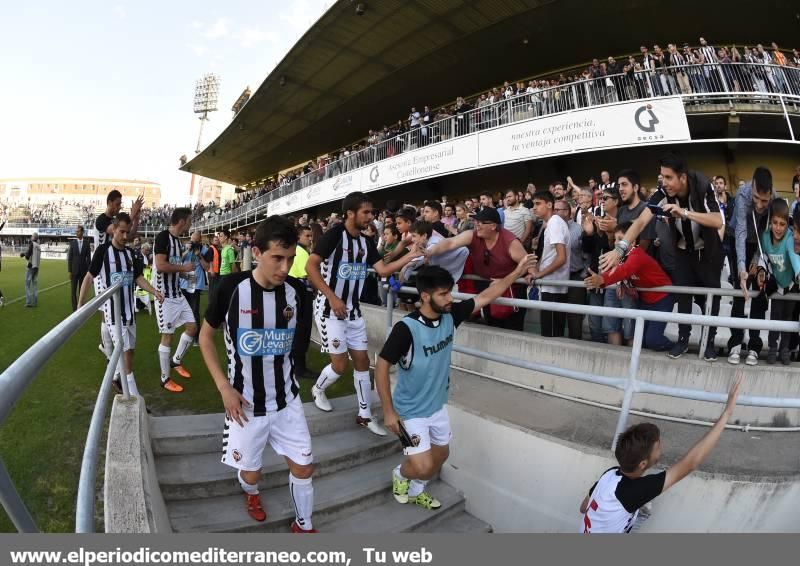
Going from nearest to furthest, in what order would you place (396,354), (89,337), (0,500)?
1. (0,500)
2. (396,354)
3. (89,337)

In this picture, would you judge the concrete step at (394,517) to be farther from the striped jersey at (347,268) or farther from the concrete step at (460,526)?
the striped jersey at (347,268)

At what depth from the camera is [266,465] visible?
12.0ft

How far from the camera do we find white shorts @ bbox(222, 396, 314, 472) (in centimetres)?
299

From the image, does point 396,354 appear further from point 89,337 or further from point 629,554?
point 89,337

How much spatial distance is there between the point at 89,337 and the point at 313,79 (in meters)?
20.1

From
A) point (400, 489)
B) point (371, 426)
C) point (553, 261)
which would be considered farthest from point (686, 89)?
point (400, 489)

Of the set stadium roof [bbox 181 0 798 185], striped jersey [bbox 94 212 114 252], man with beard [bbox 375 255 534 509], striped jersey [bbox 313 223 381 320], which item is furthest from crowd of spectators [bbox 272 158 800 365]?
stadium roof [bbox 181 0 798 185]

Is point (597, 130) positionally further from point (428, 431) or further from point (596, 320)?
point (428, 431)

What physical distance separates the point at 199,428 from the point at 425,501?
2100 mm

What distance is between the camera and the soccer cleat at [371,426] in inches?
173

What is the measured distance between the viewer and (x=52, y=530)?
2.68 m

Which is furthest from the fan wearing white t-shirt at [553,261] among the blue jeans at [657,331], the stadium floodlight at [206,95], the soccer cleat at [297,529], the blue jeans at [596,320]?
the stadium floodlight at [206,95]

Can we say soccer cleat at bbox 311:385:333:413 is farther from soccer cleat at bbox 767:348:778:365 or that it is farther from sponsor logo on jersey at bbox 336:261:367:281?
soccer cleat at bbox 767:348:778:365

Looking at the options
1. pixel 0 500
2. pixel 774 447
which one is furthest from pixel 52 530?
pixel 774 447
